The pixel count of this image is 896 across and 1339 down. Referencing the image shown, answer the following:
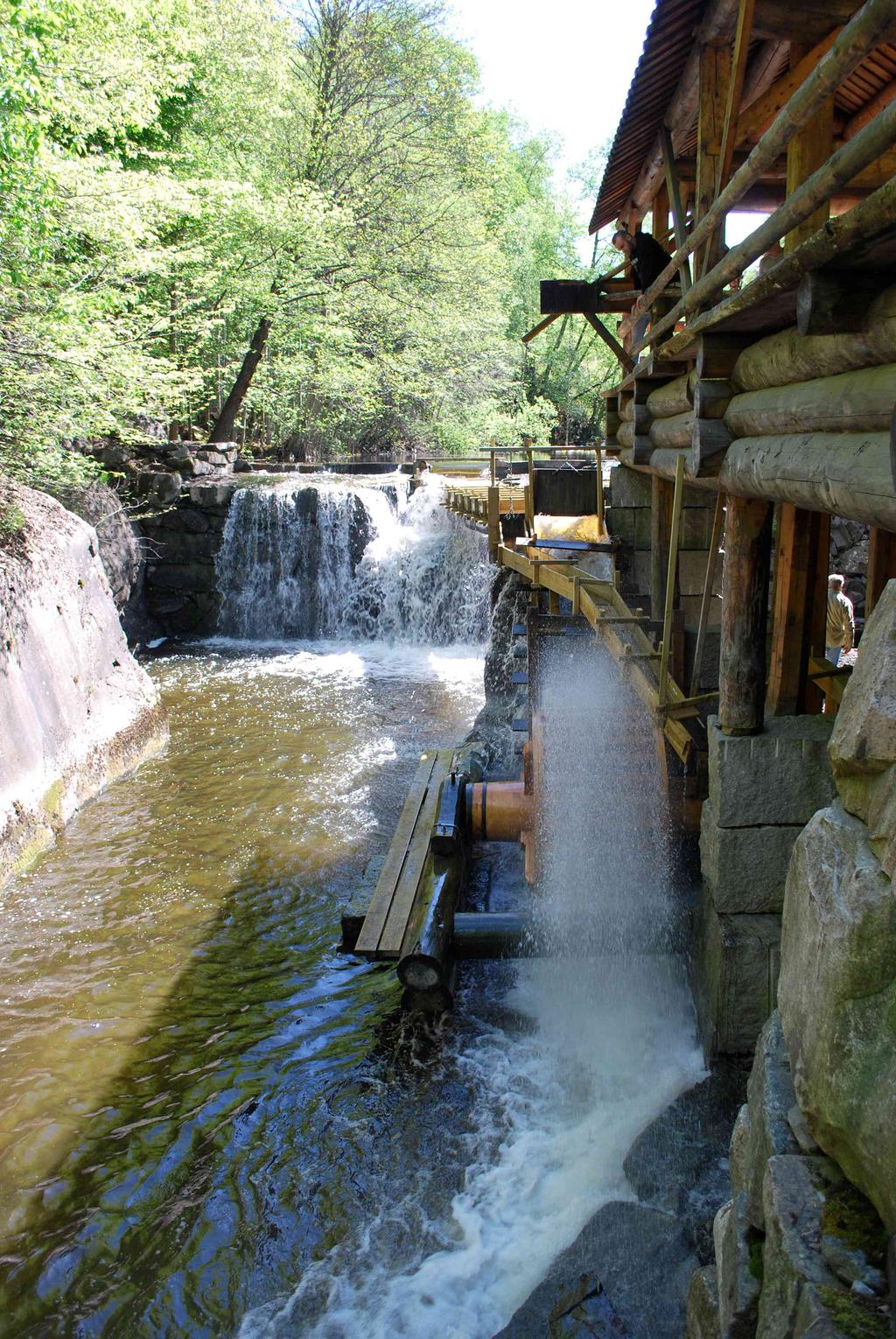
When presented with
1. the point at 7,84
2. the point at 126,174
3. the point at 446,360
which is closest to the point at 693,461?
the point at 7,84

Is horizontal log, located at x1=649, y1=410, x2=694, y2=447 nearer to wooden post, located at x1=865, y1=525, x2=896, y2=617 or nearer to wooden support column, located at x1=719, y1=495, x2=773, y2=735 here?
wooden support column, located at x1=719, y1=495, x2=773, y2=735

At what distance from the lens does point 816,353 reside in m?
3.34

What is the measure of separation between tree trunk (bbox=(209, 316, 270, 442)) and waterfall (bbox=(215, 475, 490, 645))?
12.3 ft

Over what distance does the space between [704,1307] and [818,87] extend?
357 cm

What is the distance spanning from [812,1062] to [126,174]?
13982 millimetres

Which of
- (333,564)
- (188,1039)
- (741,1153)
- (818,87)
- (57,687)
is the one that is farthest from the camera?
(333,564)

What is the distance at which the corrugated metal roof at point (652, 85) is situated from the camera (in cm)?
442

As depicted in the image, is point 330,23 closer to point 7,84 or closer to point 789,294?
point 7,84

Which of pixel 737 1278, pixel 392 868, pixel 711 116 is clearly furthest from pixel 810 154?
pixel 392 868

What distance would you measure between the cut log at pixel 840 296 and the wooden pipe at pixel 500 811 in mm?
4850

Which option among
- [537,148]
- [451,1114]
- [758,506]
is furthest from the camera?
[537,148]

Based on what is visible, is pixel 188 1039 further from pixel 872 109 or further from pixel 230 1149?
pixel 872 109

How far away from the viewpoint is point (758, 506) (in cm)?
447

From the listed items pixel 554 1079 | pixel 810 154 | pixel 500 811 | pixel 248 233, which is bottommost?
pixel 554 1079
